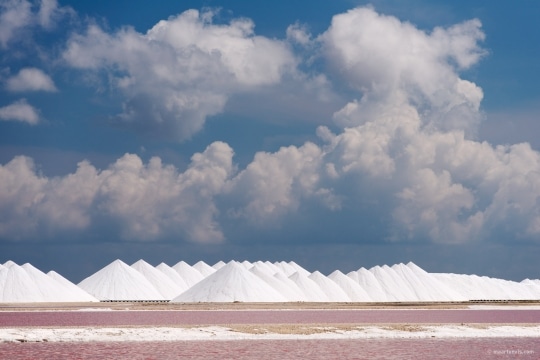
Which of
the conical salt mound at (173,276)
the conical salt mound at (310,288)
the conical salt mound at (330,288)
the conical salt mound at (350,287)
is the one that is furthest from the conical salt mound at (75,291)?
the conical salt mound at (350,287)

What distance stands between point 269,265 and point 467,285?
25872 mm

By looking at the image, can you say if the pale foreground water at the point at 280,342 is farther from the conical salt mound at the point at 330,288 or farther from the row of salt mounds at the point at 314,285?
the conical salt mound at the point at 330,288

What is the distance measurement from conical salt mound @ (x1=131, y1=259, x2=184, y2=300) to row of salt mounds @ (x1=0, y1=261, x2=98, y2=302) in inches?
512

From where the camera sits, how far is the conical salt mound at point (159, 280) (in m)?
84.8

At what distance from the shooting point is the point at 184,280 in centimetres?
9525

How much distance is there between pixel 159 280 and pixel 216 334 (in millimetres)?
62252

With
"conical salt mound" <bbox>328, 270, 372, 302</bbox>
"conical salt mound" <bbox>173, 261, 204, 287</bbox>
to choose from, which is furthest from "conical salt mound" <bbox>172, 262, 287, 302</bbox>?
"conical salt mound" <bbox>173, 261, 204, 287</bbox>

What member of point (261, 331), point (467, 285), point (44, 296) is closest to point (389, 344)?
point (261, 331)

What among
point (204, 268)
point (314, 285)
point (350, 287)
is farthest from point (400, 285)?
point (204, 268)

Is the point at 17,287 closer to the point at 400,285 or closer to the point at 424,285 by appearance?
the point at 400,285

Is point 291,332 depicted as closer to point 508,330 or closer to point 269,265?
point 508,330

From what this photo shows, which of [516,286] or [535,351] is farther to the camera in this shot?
[516,286]

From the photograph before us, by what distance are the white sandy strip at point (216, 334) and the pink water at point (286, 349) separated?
111 centimetres

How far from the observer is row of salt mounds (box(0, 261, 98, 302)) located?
220 ft
